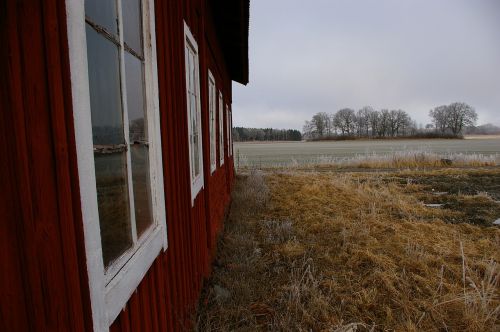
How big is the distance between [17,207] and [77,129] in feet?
0.80

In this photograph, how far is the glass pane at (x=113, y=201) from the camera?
128 centimetres

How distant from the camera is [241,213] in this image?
6355 mm

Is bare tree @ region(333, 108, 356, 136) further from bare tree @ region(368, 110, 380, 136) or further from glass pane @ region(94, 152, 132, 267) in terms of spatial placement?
glass pane @ region(94, 152, 132, 267)

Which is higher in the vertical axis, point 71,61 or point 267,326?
point 71,61

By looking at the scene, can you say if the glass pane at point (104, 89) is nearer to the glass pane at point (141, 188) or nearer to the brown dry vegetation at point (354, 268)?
the glass pane at point (141, 188)

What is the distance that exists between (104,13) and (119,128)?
44cm

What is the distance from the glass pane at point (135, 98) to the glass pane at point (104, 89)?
0.55 ft

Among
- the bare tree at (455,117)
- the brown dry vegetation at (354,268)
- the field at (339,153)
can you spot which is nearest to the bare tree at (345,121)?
the bare tree at (455,117)

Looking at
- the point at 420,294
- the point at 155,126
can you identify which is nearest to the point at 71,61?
the point at 155,126

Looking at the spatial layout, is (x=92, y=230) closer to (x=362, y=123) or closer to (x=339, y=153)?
(x=339, y=153)

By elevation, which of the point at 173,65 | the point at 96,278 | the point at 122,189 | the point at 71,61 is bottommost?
the point at 96,278

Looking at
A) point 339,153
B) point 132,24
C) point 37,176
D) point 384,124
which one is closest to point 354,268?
point 132,24

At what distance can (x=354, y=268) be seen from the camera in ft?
12.9

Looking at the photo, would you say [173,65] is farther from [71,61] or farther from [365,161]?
[365,161]
